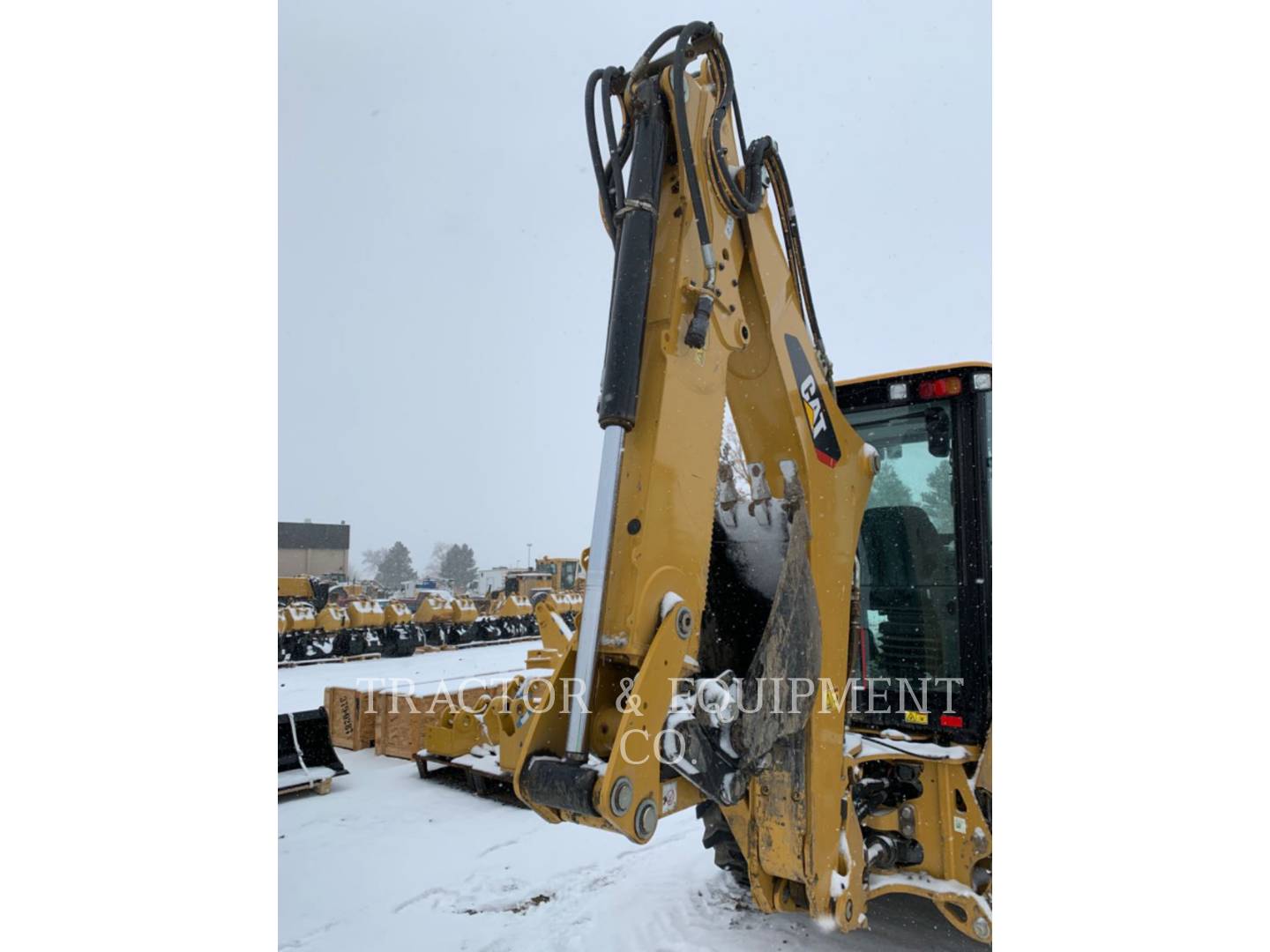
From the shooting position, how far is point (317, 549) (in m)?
47.2

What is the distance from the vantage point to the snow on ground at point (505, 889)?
4.11 meters

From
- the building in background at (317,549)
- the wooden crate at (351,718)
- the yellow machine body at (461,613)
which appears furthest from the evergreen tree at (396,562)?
the wooden crate at (351,718)

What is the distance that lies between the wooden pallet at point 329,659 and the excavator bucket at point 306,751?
9854 mm

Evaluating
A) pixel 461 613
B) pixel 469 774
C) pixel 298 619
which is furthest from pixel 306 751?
pixel 461 613

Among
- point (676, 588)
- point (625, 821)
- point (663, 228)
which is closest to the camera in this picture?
point (625, 821)

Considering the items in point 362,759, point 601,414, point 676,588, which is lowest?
point 362,759

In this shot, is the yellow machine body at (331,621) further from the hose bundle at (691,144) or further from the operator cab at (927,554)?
the hose bundle at (691,144)

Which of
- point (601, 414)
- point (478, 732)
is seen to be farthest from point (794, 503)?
point (478, 732)

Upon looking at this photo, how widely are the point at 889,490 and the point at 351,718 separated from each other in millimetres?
6535

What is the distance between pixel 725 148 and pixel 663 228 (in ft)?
1.65

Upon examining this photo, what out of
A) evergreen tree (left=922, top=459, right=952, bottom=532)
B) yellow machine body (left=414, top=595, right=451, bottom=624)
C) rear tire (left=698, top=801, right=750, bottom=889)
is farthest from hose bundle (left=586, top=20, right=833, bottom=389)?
yellow machine body (left=414, top=595, right=451, bottom=624)

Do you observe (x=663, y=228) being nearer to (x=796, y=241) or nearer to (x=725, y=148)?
(x=725, y=148)

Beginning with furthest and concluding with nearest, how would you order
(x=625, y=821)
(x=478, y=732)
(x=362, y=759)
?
(x=362, y=759)
(x=478, y=732)
(x=625, y=821)

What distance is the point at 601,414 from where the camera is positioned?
106 inches
